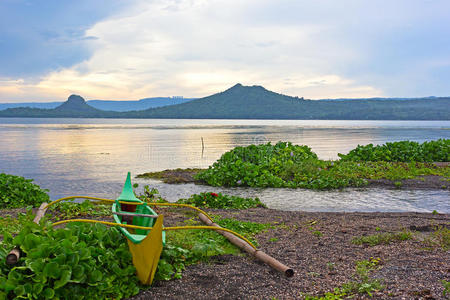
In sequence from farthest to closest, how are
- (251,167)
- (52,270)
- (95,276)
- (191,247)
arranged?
(251,167)
(191,247)
(95,276)
(52,270)

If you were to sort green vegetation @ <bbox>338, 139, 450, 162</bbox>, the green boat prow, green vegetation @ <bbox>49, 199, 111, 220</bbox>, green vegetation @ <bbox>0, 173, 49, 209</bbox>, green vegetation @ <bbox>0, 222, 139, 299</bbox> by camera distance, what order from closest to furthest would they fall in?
green vegetation @ <bbox>0, 222, 139, 299</bbox> < the green boat prow < green vegetation @ <bbox>49, 199, 111, 220</bbox> < green vegetation @ <bbox>0, 173, 49, 209</bbox> < green vegetation @ <bbox>338, 139, 450, 162</bbox>

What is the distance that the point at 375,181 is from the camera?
17.2 meters

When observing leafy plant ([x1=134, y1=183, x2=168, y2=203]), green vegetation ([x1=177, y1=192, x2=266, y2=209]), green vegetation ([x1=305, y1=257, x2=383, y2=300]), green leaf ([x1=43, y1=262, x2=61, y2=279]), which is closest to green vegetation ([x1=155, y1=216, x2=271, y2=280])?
green leaf ([x1=43, y1=262, x2=61, y2=279])

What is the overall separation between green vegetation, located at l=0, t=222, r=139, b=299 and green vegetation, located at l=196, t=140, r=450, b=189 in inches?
463

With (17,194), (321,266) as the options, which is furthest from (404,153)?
(17,194)

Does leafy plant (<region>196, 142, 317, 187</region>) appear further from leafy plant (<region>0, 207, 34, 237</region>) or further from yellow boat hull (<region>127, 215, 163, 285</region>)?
yellow boat hull (<region>127, 215, 163, 285</region>)

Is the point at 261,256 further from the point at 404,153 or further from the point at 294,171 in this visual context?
the point at 404,153

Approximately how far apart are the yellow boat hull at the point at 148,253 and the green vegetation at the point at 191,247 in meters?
0.33

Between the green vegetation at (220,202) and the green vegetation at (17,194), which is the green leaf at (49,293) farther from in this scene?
the green vegetation at (17,194)

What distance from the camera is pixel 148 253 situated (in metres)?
5.06

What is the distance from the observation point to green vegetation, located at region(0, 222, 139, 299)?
4594mm

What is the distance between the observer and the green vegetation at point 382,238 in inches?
289

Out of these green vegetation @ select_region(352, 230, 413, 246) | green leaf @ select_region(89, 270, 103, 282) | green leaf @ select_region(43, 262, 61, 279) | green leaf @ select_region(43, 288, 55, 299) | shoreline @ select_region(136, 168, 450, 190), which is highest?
green leaf @ select_region(43, 262, 61, 279)

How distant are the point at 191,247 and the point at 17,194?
7.98 m
